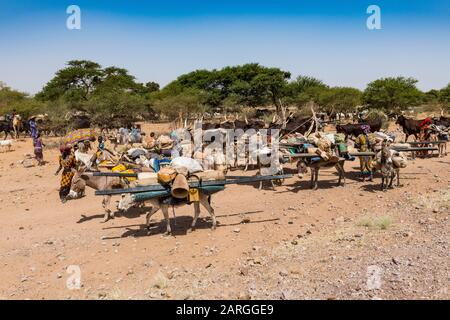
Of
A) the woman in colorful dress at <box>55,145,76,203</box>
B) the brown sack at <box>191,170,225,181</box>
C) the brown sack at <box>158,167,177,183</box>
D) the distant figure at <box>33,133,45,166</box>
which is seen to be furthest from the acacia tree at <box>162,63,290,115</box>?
the brown sack at <box>158,167,177,183</box>

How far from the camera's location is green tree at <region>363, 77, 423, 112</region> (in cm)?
3950

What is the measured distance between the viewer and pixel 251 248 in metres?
7.20

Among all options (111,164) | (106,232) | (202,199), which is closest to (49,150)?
(111,164)

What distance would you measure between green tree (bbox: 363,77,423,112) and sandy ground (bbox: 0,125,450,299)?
31047 millimetres

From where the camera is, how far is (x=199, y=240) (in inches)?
305

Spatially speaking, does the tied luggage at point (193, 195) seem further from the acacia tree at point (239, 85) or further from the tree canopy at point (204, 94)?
the acacia tree at point (239, 85)

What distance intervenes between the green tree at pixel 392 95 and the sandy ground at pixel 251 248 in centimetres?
3105

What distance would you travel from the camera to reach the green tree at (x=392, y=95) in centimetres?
3950

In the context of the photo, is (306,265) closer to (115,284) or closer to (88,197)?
(115,284)

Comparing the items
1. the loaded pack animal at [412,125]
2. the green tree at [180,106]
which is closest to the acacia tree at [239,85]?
the green tree at [180,106]

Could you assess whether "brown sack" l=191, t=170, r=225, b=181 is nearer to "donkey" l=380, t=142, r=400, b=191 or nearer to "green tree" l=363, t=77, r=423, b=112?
"donkey" l=380, t=142, r=400, b=191

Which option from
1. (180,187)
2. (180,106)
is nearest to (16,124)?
(180,106)

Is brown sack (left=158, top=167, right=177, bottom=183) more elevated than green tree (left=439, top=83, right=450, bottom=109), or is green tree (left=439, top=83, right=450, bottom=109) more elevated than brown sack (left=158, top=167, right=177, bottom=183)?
green tree (left=439, top=83, right=450, bottom=109)
